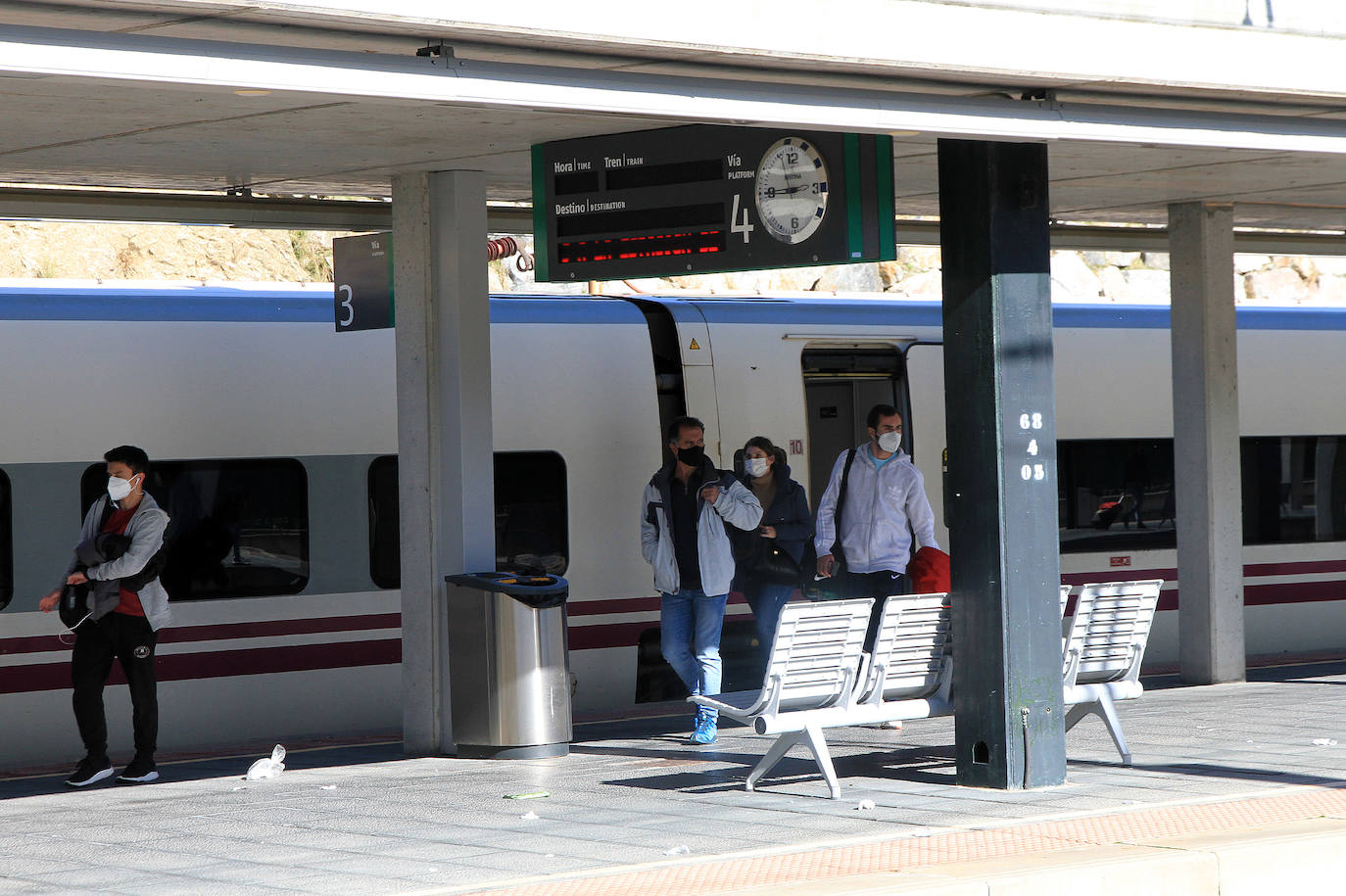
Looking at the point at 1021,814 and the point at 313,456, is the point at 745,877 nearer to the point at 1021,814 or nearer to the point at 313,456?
the point at 1021,814

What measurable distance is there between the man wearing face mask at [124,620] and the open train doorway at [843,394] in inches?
196

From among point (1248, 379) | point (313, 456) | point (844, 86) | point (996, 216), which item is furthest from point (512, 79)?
point (1248, 379)

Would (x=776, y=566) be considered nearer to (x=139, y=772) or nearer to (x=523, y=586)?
(x=523, y=586)

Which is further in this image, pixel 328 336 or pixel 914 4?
pixel 328 336

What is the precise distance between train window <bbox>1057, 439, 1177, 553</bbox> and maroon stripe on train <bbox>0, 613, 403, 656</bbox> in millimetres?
5307

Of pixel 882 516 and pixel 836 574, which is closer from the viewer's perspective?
pixel 882 516

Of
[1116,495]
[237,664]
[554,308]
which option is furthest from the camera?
[1116,495]

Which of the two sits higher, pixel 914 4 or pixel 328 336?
pixel 914 4

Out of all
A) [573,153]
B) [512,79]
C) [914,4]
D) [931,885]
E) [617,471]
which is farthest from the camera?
[617,471]

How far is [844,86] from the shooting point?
7293 millimetres

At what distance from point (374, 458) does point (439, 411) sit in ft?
5.36

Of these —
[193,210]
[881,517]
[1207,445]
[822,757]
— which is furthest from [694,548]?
[1207,445]

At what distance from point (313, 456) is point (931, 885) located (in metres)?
6.08

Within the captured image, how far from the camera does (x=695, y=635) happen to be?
9.82 meters
